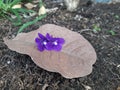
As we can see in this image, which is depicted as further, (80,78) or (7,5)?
(7,5)

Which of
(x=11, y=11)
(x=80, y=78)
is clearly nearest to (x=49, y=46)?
(x=80, y=78)

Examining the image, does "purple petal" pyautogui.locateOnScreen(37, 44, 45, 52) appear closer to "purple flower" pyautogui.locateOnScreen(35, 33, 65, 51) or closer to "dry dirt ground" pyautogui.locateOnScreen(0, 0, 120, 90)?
"purple flower" pyautogui.locateOnScreen(35, 33, 65, 51)

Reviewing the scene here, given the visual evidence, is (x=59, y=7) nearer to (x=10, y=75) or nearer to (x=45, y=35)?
(x=45, y=35)

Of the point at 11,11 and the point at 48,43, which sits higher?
the point at 48,43

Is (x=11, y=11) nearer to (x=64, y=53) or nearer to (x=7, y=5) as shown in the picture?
(x=7, y=5)

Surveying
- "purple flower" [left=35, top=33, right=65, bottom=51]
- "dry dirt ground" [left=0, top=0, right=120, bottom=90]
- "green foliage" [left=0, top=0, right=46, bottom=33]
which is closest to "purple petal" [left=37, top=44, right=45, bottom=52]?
"purple flower" [left=35, top=33, right=65, bottom=51]
